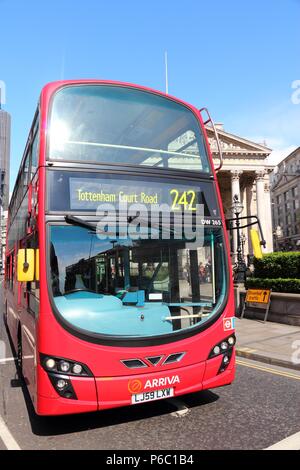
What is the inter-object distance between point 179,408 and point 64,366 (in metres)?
1.69

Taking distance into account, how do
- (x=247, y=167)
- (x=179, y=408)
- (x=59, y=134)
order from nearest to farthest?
(x=59, y=134), (x=179, y=408), (x=247, y=167)

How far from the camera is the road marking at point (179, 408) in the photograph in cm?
435

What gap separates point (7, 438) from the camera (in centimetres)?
387

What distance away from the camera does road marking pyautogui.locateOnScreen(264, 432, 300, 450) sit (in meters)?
3.52

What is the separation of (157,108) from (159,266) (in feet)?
6.84

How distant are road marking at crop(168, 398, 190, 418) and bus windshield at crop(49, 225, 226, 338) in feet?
3.29

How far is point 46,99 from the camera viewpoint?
433 cm

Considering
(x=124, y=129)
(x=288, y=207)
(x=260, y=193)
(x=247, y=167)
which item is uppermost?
(x=247, y=167)

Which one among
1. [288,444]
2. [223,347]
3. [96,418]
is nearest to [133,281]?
[223,347]

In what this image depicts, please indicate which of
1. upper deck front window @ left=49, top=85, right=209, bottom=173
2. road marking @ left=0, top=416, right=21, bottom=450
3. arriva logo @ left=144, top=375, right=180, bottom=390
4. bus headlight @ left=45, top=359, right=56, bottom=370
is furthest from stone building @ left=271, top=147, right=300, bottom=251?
bus headlight @ left=45, top=359, right=56, bottom=370

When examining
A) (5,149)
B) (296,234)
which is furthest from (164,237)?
(296,234)

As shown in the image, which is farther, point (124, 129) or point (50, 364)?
point (124, 129)

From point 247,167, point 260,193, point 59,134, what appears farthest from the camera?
point 260,193

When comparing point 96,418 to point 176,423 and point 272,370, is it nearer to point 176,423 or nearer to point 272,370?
point 176,423
